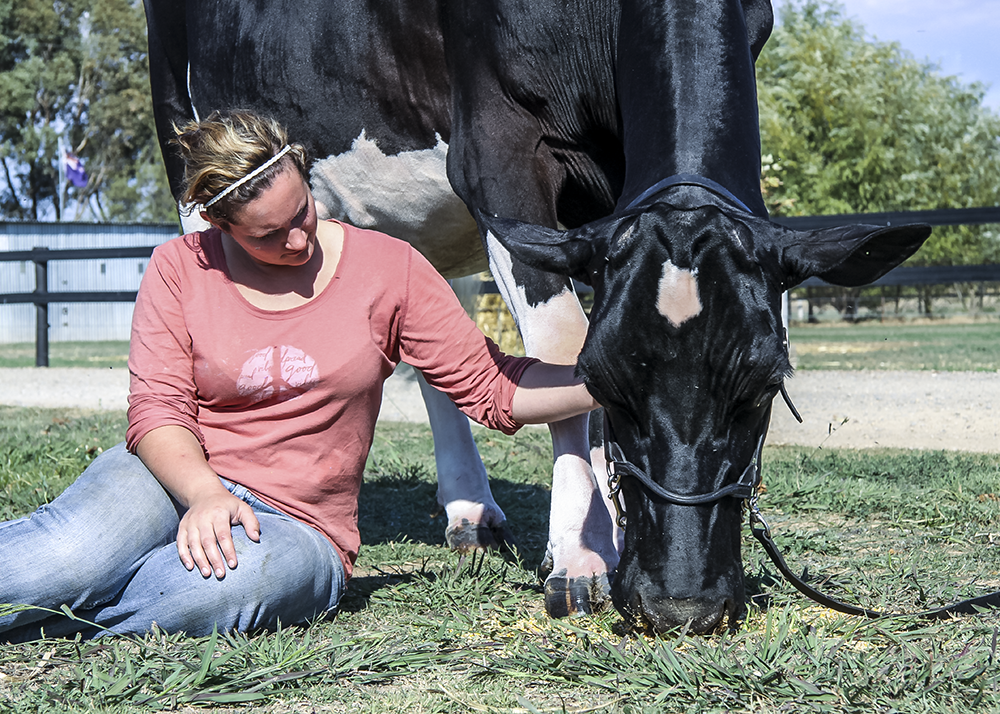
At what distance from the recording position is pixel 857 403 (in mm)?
7344

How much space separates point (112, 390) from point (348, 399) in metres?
7.73

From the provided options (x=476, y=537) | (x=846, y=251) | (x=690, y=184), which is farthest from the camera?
(x=476, y=537)

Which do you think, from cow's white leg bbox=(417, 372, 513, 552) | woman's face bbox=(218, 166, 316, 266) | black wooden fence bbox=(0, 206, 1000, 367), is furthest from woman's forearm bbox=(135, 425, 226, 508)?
black wooden fence bbox=(0, 206, 1000, 367)

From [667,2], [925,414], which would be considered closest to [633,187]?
[667,2]

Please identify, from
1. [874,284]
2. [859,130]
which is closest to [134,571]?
[874,284]

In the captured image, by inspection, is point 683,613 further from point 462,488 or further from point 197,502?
point 462,488

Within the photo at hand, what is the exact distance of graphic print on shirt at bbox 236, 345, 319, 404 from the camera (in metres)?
2.60

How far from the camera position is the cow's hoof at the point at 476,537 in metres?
3.53

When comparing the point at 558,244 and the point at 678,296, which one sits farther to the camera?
the point at 558,244

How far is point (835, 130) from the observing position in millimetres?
31266

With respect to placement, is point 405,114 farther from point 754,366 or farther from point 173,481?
point 754,366

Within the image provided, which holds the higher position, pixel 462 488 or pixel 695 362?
pixel 695 362

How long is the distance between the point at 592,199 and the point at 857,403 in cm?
487

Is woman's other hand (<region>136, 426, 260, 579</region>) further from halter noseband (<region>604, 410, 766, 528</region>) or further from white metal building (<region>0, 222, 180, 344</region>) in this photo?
white metal building (<region>0, 222, 180, 344</region>)
